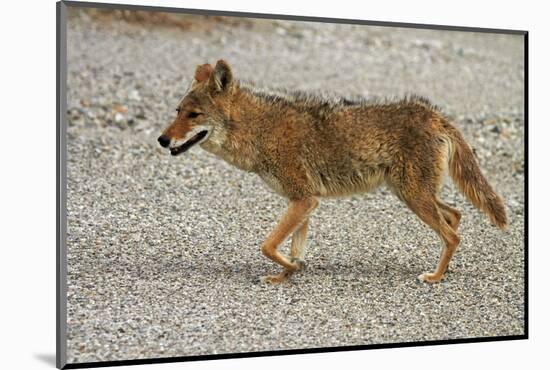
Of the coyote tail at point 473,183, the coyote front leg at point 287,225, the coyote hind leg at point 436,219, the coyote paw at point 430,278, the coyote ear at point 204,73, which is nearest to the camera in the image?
the coyote front leg at point 287,225

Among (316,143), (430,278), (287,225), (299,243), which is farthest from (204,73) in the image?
(430,278)

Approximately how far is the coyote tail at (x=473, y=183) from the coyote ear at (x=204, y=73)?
2.31 m

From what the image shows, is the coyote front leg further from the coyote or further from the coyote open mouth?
the coyote open mouth

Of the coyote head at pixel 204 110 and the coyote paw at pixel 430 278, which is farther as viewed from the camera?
the coyote paw at pixel 430 278

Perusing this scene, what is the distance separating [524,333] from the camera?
806 centimetres

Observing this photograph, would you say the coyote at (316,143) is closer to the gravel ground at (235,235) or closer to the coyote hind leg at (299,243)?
the coyote hind leg at (299,243)

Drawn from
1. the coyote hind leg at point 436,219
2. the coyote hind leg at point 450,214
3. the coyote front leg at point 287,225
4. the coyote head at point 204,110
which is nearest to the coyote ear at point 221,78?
the coyote head at point 204,110

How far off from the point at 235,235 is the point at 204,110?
2.02 meters

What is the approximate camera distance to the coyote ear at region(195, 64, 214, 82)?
715 centimetres

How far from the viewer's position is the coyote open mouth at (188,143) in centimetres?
691

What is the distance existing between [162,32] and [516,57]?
7.04 metres

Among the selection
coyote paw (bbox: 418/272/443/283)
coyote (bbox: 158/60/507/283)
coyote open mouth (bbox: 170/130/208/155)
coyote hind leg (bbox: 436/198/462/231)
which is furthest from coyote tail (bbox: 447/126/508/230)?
coyote open mouth (bbox: 170/130/208/155)

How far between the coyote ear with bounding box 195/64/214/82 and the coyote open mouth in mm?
477

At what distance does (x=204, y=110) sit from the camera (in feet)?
23.1
